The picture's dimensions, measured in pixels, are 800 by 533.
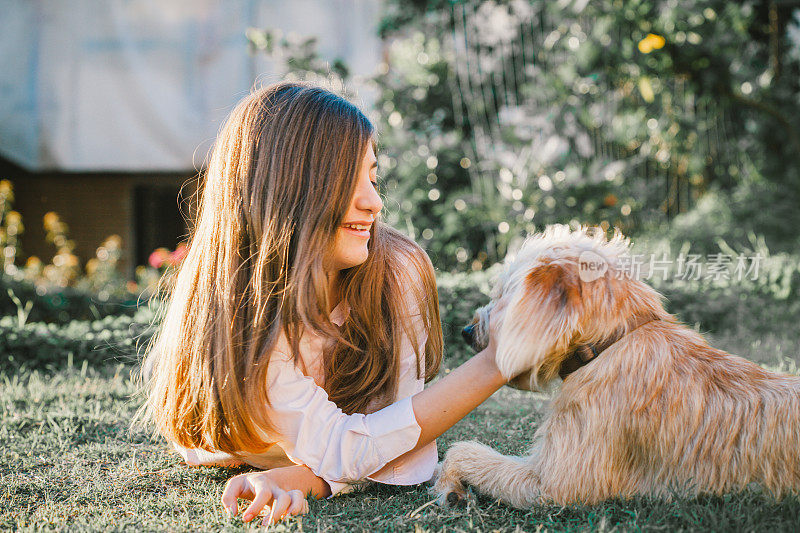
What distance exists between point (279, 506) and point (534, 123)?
18.8 ft

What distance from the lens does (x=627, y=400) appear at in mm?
2096

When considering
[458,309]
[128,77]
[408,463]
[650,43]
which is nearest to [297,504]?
[408,463]

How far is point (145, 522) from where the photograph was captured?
2.15m

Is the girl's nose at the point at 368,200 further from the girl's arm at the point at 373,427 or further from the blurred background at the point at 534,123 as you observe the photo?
the blurred background at the point at 534,123

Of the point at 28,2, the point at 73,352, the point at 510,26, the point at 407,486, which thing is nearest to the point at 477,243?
the point at 510,26

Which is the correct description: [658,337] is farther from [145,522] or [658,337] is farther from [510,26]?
[510,26]

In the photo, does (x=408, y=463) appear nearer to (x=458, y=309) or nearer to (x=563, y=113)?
(x=458, y=309)

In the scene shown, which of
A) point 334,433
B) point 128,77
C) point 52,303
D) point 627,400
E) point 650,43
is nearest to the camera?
point 627,400

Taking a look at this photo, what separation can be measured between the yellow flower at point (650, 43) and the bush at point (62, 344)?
5559 millimetres

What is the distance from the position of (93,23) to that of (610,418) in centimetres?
1174

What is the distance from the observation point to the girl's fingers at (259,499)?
2066 millimetres

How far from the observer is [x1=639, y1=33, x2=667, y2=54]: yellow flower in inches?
261

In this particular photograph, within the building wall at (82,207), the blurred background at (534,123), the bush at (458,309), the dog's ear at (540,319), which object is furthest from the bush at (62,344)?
the building wall at (82,207)

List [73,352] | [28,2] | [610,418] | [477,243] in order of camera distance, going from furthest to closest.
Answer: [28,2] → [477,243] → [73,352] → [610,418]
